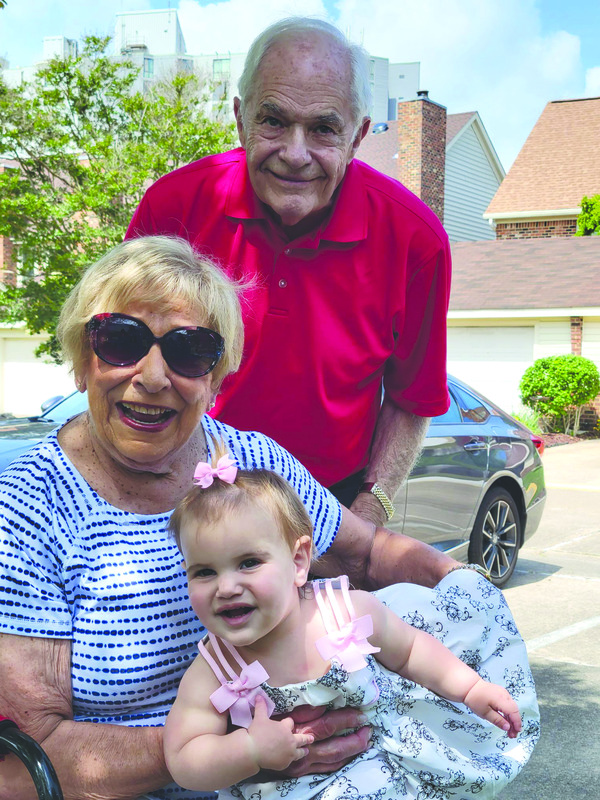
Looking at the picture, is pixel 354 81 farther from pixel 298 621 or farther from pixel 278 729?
pixel 278 729

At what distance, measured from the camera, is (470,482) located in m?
7.23

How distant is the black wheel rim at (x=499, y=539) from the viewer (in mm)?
7555

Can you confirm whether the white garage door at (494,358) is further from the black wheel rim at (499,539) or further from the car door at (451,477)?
the car door at (451,477)

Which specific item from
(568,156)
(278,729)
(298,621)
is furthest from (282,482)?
(568,156)

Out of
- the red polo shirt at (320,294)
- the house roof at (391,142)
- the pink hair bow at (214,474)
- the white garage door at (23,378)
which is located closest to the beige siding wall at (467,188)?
the house roof at (391,142)

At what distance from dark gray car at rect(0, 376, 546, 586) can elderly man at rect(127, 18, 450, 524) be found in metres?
3.28

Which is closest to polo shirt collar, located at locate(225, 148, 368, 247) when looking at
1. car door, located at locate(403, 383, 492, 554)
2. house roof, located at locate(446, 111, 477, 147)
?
car door, located at locate(403, 383, 492, 554)

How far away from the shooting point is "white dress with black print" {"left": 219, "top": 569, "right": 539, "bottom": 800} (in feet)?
6.30

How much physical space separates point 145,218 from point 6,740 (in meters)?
1.96

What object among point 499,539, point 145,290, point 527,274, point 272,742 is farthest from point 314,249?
point 527,274

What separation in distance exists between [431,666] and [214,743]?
0.55 metres

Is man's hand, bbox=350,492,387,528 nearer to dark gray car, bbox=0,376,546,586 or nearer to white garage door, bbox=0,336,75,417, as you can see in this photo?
dark gray car, bbox=0,376,546,586

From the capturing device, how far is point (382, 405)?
3496mm

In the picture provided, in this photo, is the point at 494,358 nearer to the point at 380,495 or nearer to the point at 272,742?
the point at 380,495
